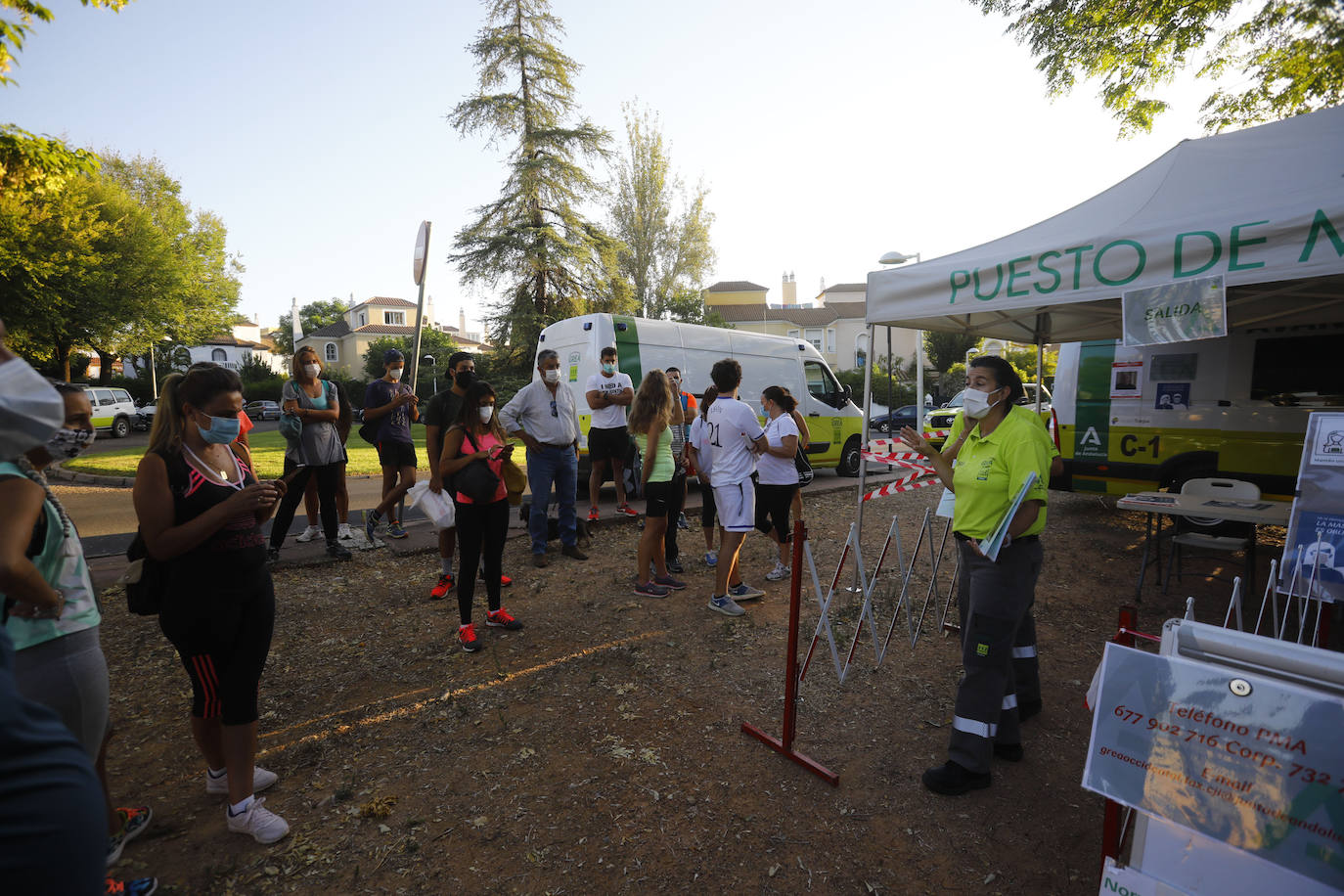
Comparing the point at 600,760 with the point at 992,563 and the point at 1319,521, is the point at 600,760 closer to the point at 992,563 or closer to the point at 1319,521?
the point at 992,563

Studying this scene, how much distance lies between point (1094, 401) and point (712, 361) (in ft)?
16.2

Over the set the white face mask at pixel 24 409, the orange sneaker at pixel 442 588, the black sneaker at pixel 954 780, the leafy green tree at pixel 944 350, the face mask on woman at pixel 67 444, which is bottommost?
the black sneaker at pixel 954 780

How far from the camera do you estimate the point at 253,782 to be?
2.69 metres

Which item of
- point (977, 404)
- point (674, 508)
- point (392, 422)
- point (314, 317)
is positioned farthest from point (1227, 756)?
point (314, 317)

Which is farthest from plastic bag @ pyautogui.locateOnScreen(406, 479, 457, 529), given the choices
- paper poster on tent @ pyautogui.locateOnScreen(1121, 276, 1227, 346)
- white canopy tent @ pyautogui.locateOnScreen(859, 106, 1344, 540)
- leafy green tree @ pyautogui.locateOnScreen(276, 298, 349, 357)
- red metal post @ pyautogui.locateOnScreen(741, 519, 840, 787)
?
leafy green tree @ pyautogui.locateOnScreen(276, 298, 349, 357)

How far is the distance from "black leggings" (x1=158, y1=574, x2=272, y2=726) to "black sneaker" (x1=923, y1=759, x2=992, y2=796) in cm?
271

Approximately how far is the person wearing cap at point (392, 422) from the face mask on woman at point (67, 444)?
14.7 feet

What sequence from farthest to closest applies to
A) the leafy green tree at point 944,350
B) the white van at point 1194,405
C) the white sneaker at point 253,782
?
the leafy green tree at point 944,350
the white van at point 1194,405
the white sneaker at point 253,782

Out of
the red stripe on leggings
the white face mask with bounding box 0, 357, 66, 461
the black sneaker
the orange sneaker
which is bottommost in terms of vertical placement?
the black sneaker

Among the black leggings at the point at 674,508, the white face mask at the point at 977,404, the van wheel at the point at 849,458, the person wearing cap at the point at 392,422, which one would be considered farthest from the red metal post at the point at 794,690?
Result: the van wheel at the point at 849,458

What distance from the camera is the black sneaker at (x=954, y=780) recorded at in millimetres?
2795

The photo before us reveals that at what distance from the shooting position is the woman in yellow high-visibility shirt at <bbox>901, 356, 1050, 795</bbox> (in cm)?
273

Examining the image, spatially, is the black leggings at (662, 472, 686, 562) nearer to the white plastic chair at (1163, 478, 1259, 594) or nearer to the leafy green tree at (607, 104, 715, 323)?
the white plastic chair at (1163, 478, 1259, 594)

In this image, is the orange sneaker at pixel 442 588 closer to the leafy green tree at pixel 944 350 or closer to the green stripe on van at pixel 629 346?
the green stripe on van at pixel 629 346
